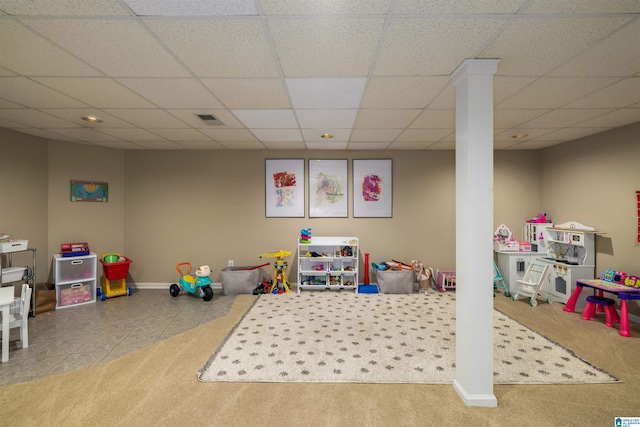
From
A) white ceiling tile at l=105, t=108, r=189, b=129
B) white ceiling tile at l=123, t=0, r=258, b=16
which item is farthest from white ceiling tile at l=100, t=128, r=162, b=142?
white ceiling tile at l=123, t=0, r=258, b=16

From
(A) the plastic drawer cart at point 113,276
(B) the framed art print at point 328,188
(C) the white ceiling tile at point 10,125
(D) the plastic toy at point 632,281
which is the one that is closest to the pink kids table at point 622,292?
(D) the plastic toy at point 632,281

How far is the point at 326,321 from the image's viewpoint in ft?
12.5

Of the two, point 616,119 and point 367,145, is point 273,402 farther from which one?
point 616,119

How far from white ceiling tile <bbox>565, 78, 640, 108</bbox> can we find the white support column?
4.73 ft

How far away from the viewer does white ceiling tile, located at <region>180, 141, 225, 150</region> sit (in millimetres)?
4844

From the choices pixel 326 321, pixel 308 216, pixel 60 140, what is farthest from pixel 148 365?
pixel 60 140

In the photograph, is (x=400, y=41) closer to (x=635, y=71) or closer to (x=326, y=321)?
(x=635, y=71)

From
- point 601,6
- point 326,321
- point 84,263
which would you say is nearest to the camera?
point 601,6

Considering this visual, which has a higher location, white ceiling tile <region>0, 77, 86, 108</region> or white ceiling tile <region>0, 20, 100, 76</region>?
white ceiling tile <region>0, 77, 86, 108</region>

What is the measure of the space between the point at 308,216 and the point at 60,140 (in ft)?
14.1

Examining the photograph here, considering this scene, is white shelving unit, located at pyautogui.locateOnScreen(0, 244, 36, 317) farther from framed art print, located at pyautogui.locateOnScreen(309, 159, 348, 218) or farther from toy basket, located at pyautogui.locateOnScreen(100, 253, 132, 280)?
framed art print, located at pyautogui.locateOnScreen(309, 159, 348, 218)

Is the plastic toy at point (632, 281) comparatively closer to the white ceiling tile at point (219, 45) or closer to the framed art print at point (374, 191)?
the framed art print at point (374, 191)

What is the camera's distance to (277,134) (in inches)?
169

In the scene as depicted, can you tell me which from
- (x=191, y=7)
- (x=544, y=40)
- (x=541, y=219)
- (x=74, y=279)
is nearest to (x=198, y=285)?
(x=74, y=279)
